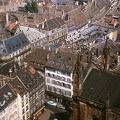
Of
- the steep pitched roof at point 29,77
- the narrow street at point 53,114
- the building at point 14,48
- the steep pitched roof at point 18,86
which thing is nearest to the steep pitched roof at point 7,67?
the steep pitched roof at point 29,77

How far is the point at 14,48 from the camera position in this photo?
13188 centimetres

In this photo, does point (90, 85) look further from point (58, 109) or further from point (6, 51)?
point (6, 51)

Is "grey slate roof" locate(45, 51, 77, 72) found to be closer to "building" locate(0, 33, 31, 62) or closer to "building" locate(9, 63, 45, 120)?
"building" locate(9, 63, 45, 120)

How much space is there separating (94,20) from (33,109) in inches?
3665

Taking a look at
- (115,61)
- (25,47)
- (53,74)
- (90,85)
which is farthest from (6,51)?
(90,85)

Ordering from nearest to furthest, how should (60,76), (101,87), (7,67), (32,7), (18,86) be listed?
1. (101,87)
2. (18,86)
3. (7,67)
4. (60,76)
5. (32,7)

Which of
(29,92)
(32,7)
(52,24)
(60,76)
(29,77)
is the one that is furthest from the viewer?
(32,7)

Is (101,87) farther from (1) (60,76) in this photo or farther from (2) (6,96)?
(1) (60,76)

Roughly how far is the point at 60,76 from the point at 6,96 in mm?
25061

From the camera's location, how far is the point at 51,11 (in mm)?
186500

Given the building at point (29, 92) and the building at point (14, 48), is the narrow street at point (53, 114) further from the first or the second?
the building at point (14, 48)

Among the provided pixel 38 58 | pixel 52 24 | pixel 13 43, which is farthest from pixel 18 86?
pixel 52 24

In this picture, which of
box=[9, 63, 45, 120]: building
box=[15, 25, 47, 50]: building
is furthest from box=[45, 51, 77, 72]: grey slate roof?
box=[15, 25, 47, 50]: building

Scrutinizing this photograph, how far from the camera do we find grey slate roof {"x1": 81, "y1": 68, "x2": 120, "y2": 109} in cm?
7288
